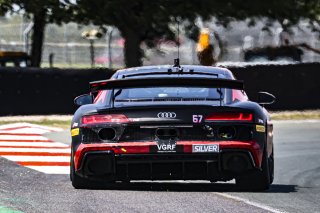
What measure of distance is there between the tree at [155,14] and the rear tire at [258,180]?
2105 cm

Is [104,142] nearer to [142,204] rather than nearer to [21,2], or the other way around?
[142,204]

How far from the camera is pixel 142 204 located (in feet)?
29.2

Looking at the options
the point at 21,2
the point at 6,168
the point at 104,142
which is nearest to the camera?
the point at 104,142

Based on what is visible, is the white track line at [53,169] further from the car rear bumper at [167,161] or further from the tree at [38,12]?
the tree at [38,12]

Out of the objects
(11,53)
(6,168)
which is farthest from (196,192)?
(11,53)

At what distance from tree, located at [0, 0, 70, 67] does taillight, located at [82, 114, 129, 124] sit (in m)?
21.2

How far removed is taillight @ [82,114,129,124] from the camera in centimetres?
936

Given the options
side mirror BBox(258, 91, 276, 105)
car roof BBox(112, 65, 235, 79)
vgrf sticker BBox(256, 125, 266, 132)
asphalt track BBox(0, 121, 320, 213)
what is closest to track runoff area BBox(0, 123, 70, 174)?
asphalt track BBox(0, 121, 320, 213)

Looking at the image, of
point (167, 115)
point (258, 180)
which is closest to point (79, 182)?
point (167, 115)

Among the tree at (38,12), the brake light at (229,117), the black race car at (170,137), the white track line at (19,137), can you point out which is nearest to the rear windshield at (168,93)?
the black race car at (170,137)

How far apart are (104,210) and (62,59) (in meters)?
42.7

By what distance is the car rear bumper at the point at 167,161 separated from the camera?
928cm

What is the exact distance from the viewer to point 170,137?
9.34 meters

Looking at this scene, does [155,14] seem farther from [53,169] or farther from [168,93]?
[168,93]
